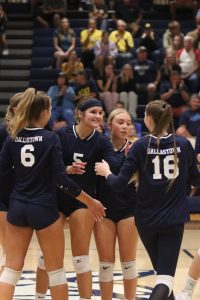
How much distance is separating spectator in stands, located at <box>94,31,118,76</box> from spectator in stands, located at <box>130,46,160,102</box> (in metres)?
0.52

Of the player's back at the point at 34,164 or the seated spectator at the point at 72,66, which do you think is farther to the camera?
the seated spectator at the point at 72,66

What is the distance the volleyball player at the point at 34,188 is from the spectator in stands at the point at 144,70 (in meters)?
9.78

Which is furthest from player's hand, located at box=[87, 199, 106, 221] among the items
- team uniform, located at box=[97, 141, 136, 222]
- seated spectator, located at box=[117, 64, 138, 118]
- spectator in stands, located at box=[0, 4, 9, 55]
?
spectator in stands, located at box=[0, 4, 9, 55]

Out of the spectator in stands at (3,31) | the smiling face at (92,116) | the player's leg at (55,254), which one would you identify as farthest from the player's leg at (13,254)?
the spectator in stands at (3,31)

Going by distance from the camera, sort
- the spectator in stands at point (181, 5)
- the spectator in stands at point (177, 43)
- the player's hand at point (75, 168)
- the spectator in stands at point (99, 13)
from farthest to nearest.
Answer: the spectator in stands at point (181, 5) < the spectator in stands at point (99, 13) < the spectator in stands at point (177, 43) < the player's hand at point (75, 168)

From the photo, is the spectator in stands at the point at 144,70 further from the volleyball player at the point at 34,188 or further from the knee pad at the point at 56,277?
the knee pad at the point at 56,277

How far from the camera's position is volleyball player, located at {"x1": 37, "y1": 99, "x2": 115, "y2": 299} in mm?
5781

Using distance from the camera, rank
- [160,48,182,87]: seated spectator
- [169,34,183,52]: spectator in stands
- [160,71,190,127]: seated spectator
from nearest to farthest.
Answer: [160,71,190,127]: seated spectator
[160,48,182,87]: seated spectator
[169,34,183,52]: spectator in stands

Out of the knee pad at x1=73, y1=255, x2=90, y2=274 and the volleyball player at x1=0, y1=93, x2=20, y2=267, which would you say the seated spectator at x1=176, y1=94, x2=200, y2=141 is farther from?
the knee pad at x1=73, y1=255, x2=90, y2=274

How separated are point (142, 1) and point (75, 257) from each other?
1342cm

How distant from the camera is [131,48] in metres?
16.0

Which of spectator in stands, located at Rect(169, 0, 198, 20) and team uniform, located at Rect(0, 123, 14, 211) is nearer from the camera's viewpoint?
team uniform, located at Rect(0, 123, 14, 211)

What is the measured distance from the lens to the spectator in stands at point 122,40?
15.7 m

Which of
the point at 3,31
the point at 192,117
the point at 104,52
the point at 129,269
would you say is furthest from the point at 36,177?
the point at 3,31
